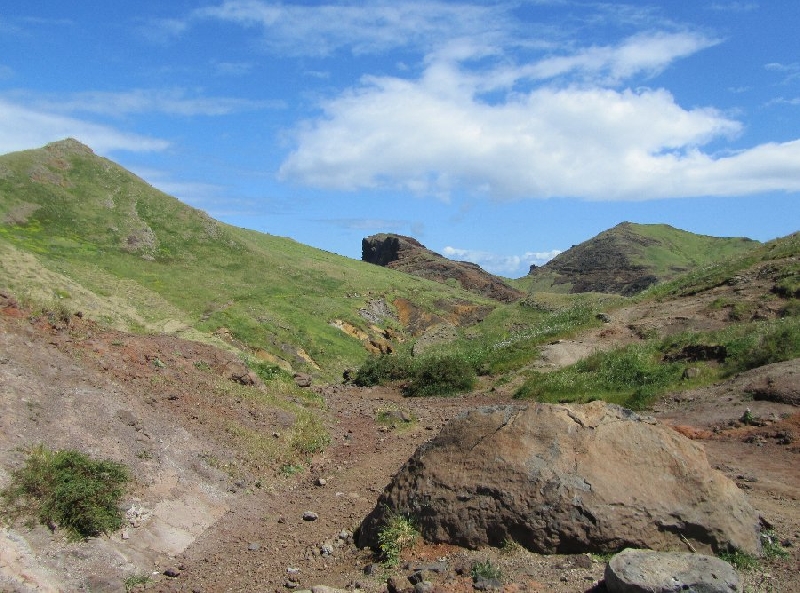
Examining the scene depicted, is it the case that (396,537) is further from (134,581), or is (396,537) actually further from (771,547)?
(771,547)

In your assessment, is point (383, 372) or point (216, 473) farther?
point (383, 372)

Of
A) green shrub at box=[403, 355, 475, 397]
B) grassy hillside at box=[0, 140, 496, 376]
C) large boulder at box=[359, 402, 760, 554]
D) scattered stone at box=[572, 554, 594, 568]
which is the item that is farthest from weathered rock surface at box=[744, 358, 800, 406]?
grassy hillside at box=[0, 140, 496, 376]

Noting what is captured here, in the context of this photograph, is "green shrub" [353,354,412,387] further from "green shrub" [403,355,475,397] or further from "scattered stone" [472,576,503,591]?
"scattered stone" [472,576,503,591]

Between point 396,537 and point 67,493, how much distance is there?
15.2 feet

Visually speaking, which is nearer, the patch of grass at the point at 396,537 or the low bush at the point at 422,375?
the patch of grass at the point at 396,537

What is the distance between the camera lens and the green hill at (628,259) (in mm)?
120062

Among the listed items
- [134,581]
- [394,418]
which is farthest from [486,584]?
[394,418]

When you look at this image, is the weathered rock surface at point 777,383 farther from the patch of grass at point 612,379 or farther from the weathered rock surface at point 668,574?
the weathered rock surface at point 668,574

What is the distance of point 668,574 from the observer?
6.16 metres

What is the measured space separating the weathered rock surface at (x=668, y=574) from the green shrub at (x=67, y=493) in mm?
6797

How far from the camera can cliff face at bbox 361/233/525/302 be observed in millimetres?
77312

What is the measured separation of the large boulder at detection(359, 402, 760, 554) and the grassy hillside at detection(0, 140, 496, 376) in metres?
19.6

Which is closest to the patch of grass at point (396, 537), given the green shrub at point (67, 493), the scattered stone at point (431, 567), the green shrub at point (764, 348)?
the scattered stone at point (431, 567)

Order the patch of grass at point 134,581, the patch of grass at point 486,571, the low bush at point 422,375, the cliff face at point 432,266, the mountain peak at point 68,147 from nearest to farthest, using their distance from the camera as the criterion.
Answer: the patch of grass at point 486,571 → the patch of grass at point 134,581 → the low bush at point 422,375 → the mountain peak at point 68,147 → the cliff face at point 432,266
